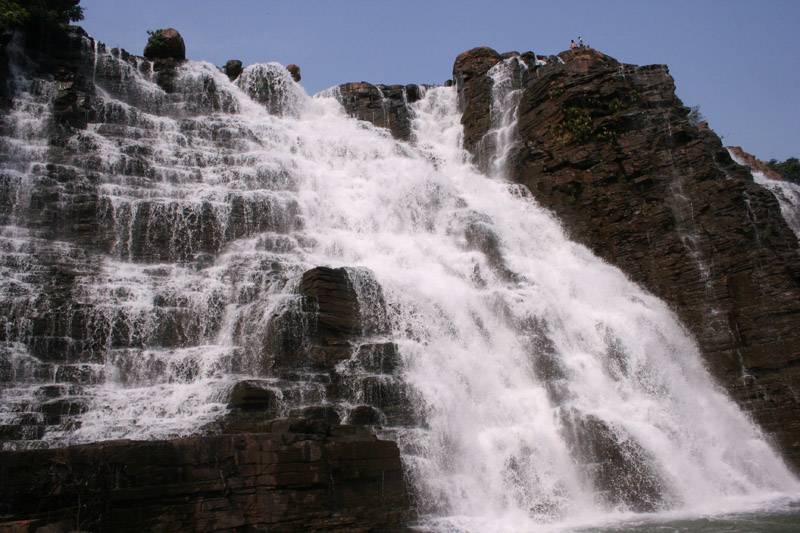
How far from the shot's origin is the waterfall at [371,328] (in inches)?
528

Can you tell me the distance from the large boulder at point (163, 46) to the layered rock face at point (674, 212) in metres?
18.6

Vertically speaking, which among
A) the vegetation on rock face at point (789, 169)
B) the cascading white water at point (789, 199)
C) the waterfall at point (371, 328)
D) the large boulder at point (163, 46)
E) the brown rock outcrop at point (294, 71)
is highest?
the brown rock outcrop at point (294, 71)

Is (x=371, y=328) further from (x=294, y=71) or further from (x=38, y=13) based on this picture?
(x=294, y=71)

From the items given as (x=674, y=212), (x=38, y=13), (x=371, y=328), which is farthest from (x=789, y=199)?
(x=38, y=13)

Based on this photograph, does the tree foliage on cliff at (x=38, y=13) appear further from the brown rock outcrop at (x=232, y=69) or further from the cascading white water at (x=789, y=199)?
the cascading white water at (x=789, y=199)

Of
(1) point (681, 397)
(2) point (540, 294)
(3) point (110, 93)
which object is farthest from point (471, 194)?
(3) point (110, 93)

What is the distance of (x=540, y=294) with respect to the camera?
2006 centimetres

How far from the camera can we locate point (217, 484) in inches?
378

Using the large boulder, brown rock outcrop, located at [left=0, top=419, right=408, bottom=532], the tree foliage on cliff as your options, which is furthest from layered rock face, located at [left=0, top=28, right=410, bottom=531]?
the large boulder

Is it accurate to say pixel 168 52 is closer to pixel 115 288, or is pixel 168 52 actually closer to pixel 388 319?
pixel 115 288

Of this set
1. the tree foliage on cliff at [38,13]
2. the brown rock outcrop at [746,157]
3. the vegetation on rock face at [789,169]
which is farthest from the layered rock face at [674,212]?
the vegetation on rock face at [789,169]

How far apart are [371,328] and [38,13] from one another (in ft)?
75.0

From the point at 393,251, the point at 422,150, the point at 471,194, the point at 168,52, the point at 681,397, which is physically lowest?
the point at 681,397

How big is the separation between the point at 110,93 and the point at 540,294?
21.9 meters
